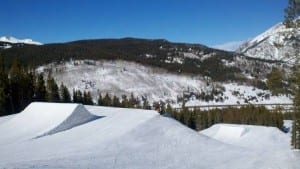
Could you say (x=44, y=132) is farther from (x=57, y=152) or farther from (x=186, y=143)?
(x=186, y=143)

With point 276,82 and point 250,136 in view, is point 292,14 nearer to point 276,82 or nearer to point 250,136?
point 276,82

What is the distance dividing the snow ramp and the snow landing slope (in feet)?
3.46

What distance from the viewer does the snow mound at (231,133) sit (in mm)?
56656

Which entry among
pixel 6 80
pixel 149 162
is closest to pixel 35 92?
pixel 6 80

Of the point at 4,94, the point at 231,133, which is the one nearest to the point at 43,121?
the point at 4,94

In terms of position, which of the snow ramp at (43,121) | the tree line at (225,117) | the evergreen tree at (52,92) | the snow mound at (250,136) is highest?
the evergreen tree at (52,92)

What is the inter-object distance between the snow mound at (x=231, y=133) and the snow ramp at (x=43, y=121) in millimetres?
26389

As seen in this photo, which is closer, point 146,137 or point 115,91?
point 146,137

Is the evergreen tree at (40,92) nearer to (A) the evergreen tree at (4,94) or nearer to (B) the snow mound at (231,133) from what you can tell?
(A) the evergreen tree at (4,94)

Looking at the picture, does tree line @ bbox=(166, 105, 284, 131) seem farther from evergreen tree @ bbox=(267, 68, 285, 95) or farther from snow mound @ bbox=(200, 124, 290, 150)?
evergreen tree @ bbox=(267, 68, 285, 95)

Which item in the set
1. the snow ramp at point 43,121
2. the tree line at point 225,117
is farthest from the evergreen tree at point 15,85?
the tree line at point 225,117

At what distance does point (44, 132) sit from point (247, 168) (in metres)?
19.6

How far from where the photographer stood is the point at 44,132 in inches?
1292

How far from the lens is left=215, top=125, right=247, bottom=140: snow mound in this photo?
56.7 m
